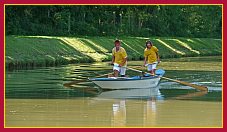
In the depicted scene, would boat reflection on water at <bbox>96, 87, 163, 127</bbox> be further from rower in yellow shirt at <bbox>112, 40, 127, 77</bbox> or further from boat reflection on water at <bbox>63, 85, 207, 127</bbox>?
rower in yellow shirt at <bbox>112, 40, 127, 77</bbox>

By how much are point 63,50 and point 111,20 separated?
985 inches

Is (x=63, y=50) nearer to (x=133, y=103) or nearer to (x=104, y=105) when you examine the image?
(x=133, y=103)

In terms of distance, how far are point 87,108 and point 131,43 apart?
38383 mm

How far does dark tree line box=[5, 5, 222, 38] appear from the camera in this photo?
57.2 meters

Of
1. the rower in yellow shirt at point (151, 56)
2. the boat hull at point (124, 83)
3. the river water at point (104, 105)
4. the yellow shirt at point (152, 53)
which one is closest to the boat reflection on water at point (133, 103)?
the river water at point (104, 105)

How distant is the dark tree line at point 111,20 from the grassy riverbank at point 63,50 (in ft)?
18.2

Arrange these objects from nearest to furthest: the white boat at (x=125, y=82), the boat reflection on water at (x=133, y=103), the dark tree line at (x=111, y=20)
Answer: the boat reflection on water at (x=133, y=103) → the white boat at (x=125, y=82) → the dark tree line at (x=111, y=20)

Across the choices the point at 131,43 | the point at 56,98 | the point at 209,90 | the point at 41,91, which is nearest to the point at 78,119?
the point at 56,98

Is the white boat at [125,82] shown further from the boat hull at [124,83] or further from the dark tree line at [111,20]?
the dark tree line at [111,20]

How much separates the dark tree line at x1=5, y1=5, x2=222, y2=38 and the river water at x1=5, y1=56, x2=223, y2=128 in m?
26.7

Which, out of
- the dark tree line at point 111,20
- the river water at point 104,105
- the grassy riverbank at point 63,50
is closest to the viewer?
the river water at point 104,105

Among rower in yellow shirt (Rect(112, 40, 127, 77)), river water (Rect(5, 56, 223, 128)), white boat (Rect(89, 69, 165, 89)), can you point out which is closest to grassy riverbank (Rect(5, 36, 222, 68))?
river water (Rect(5, 56, 223, 128))

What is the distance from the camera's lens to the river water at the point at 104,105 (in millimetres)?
16688

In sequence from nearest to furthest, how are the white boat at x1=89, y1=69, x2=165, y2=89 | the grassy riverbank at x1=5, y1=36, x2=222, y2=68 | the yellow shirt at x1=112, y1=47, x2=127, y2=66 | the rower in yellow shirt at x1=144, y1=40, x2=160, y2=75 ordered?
1. the white boat at x1=89, y1=69, x2=165, y2=89
2. the yellow shirt at x1=112, y1=47, x2=127, y2=66
3. the rower in yellow shirt at x1=144, y1=40, x2=160, y2=75
4. the grassy riverbank at x1=5, y1=36, x2=222, y2=68
